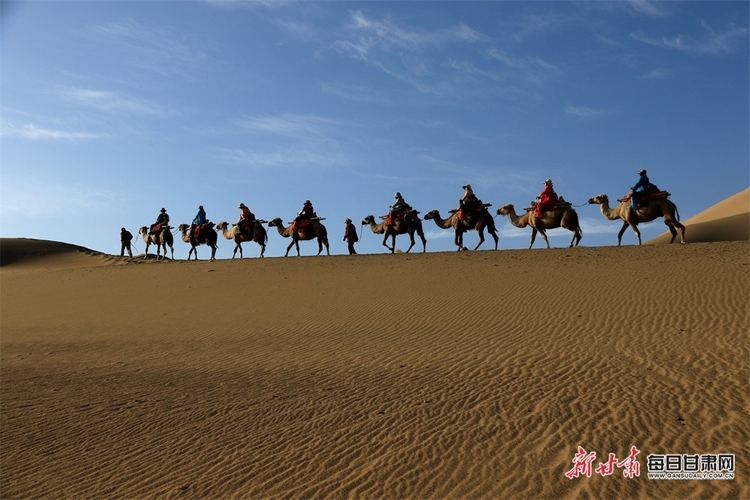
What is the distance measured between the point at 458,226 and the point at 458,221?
234 mm

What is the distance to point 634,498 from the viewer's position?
17.8 feet

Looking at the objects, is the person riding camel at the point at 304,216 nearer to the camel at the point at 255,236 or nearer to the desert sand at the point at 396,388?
the camel at the point at 255,236

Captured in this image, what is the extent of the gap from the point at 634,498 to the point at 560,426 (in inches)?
69.6

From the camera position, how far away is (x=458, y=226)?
93.2ft

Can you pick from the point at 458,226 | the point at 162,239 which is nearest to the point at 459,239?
the point at 458,226

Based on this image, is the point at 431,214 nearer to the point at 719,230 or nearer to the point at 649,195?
the point at 649,195

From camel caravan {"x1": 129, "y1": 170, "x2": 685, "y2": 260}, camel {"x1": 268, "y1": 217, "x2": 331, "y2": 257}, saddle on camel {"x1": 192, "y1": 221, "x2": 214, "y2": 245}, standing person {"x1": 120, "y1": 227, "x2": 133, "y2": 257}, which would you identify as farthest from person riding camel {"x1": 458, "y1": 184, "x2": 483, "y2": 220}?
standing person {"x1": 120, "y1": 227, "x2": 133, "y2": 257}

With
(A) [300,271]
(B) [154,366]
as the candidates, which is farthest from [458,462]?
(A) [300,271]

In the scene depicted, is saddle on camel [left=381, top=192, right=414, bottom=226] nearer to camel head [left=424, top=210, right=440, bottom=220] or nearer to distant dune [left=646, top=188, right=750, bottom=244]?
camel head [left=424, top=210, right=440, bottom=220]

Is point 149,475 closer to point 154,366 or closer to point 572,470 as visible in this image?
point 572,470

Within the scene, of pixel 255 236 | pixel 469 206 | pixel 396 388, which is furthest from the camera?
pixel 255 236

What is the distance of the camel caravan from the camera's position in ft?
75.7

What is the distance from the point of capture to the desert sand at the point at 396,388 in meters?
6.03

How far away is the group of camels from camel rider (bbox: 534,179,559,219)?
0.67 feet
